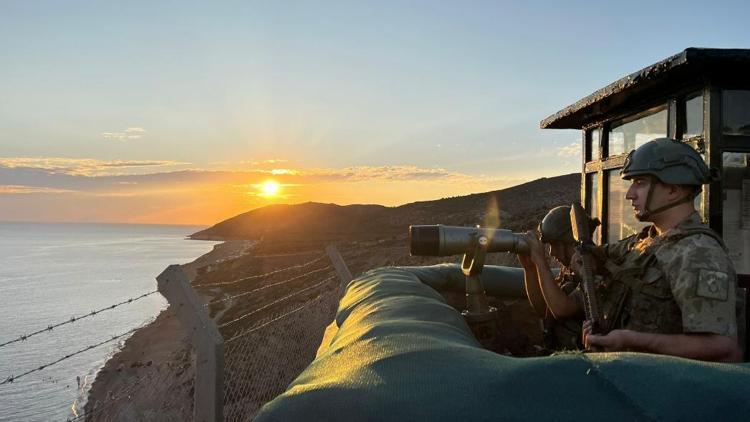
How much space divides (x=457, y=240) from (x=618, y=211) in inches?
111

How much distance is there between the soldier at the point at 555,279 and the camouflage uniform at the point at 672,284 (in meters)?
0.44

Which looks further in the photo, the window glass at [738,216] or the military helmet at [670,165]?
the window glass at [738,216]

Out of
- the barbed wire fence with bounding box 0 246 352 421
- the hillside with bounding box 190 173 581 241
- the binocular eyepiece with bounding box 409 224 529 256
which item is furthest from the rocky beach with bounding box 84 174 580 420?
the binocular eyepiece with bounding box 409 224 529 256

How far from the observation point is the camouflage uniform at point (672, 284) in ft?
7.30

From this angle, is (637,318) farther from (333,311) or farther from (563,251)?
(333,311)

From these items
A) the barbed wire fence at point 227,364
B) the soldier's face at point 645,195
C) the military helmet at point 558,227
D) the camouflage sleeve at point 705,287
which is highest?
the soldier's face at point 645,195

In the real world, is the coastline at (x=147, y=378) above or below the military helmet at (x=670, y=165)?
below

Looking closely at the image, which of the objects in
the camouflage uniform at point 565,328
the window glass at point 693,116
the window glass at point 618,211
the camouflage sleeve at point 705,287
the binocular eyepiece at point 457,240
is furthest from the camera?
the window glass at point 618,211

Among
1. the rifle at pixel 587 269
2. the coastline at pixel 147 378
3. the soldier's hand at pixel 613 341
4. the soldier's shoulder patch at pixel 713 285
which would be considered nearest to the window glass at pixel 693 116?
the rifle at pixel 587 269

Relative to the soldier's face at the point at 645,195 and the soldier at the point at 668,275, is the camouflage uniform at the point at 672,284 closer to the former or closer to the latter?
the soldier at the point at 668,275

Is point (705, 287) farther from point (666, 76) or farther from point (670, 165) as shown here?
point (666, 76)

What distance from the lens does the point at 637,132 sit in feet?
17.0

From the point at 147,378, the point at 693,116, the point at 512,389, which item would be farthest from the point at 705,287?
the point at 147,378

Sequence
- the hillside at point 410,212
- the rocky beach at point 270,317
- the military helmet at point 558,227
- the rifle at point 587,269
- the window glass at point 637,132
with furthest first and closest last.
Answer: the hillside at point 410,212
the rocky beach at point 270,317
the window glass at point 637,132
the military helmet at point 558,227
the rifle at point 587,269
